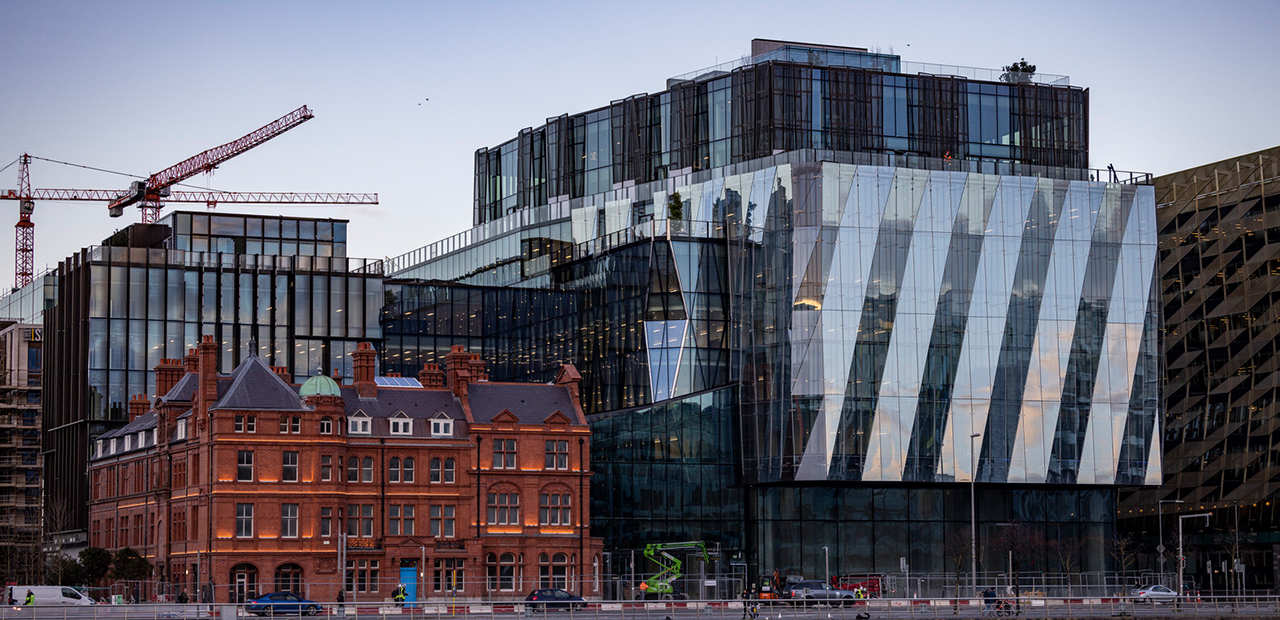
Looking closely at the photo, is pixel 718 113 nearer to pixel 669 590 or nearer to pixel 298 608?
pixel 669 590

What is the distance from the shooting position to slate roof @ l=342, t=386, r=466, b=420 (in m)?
109

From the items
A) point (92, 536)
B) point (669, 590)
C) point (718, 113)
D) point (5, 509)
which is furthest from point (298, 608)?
point (5, 509)

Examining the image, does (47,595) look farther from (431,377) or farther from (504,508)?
(431,377)

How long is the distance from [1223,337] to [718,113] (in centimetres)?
5979

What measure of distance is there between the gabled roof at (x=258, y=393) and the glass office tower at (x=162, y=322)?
22319 millimetres

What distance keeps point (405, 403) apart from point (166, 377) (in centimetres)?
1982

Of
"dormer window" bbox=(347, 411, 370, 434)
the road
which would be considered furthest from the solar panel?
the road

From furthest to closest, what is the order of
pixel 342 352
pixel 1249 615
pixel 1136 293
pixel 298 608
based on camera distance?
1. pixel 342 352
2. pixel 1136 293
3. pixel 1249 615
4. pixel 298 608

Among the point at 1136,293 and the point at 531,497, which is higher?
the point at 1136,293

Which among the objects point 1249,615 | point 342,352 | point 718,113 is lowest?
point 1249,615

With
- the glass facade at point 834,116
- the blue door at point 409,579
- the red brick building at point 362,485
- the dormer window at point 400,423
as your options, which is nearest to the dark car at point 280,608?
the red brick building at point 362,485

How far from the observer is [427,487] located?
10812 cm

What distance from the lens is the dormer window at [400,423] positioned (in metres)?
109

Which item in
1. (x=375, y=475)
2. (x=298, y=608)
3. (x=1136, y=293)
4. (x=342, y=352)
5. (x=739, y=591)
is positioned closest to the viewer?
(x=298, y=608)
